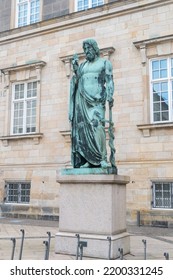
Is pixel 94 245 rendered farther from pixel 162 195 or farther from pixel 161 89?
pixel 161 89

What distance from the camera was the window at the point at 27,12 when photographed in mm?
18172

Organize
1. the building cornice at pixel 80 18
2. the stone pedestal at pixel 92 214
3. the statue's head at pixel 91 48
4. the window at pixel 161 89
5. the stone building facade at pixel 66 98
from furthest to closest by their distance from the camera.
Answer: the building cornice at pixel 80 18 < the window at pixel 161 89 < the stone building facade at pixel 66 98 < the statue's head at pixel 91 48 < the stone pedestal at pixel 92 214

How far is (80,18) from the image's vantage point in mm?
16078

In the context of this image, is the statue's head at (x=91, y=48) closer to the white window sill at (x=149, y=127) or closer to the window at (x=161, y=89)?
the white window sill at (x=149, y=127)

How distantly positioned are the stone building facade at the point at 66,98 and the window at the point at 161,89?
0.04m

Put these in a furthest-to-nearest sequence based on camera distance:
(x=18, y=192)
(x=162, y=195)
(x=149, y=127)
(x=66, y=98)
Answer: (x=18, y=192) → (x=66, y=98) → (x=149, y=127) → (x=162, y=195)

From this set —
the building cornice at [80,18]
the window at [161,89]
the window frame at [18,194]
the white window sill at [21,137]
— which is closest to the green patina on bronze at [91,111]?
the window at [161,89]

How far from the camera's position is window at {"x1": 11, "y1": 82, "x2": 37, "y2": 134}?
1694 cm

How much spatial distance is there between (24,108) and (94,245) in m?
11.7

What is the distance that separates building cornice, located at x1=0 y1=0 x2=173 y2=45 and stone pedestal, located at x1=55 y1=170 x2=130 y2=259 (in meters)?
10.2

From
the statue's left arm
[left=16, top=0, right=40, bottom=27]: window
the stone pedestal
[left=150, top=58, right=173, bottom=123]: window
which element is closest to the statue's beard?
the statue's left arm

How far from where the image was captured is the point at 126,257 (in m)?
6.69

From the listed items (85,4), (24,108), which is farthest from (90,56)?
(85,4)
